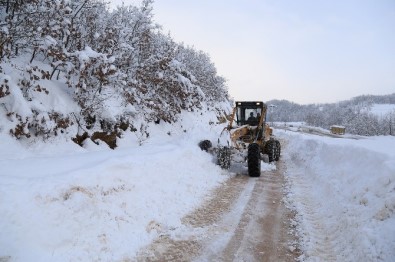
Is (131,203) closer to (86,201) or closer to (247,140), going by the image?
(86,201)

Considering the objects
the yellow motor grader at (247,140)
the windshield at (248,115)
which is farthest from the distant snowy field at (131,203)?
the windshield at (248,115)

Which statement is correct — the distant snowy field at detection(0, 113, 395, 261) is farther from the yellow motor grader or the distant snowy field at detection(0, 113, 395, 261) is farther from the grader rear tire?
the yellow motor grader

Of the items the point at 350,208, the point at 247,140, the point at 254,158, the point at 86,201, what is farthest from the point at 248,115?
the point at 86,201

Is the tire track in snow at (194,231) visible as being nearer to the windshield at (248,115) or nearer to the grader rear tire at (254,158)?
the grader rear tire at (254,158)

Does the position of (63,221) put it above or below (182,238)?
above

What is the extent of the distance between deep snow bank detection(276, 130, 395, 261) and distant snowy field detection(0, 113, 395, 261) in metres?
0.02

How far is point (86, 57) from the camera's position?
1091 centimetres

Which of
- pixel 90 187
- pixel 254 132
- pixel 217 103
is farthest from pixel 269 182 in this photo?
pixel 217 103

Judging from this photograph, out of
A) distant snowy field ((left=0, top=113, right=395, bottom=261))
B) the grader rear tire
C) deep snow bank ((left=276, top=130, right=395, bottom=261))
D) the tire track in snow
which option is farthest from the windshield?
the tire track in snow

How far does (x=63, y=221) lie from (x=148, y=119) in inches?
417

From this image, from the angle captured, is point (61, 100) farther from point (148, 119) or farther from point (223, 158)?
point (223, 158)

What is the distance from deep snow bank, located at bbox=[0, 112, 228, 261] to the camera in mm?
5246

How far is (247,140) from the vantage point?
49.4 feet

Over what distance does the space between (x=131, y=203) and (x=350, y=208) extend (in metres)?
4.82
